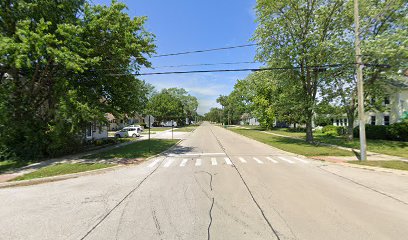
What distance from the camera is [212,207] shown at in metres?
6.15

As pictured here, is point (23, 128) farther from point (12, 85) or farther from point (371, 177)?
point (371, 177)

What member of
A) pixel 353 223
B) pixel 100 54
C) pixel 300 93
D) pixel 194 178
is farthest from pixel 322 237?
pixel 300 93

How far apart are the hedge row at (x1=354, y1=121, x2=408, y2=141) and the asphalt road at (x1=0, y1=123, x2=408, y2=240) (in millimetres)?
17602

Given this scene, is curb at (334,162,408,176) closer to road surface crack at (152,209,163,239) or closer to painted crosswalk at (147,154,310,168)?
painted crosswalk at (147,154,310,168)

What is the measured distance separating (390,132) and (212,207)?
26259 millimetres

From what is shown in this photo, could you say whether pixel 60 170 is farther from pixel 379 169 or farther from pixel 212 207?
pixel 379 169

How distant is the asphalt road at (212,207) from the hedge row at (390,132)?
17.6m

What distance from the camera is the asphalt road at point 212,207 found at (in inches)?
188

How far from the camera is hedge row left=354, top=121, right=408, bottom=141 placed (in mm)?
23812

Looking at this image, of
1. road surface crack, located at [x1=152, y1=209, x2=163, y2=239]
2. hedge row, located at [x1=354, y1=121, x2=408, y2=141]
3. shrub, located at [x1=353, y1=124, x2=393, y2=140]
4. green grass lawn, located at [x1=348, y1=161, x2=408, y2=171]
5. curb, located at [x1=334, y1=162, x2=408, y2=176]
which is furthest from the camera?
shrub, located at [x1=353, y1=124, x2=393, y2=140]

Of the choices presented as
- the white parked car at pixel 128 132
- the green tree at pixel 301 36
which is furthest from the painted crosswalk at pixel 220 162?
the white parked car at pixel 128 132

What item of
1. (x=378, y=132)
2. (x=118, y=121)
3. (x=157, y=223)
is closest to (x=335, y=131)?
(x=378, y=132)

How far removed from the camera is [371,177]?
988 centimetres

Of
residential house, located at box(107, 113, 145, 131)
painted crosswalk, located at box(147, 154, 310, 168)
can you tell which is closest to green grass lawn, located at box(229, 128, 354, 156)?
painted crosswalk, located at box(147, 154, 310, 168)
